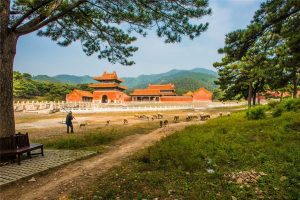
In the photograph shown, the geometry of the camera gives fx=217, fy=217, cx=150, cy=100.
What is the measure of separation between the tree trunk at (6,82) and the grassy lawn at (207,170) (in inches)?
169

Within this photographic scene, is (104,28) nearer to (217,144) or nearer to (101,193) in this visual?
(217,144)

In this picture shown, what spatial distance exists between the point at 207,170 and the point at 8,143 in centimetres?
615

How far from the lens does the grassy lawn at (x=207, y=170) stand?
4.40 metres

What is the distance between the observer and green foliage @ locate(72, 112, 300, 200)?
442 centimetres

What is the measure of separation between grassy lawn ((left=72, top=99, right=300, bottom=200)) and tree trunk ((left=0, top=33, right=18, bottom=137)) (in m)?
4.29

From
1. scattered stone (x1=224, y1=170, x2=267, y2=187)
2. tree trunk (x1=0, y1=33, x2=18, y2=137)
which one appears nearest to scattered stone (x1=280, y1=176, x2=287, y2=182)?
scattered stone (x1=224, y1=170, x2=267, y2=187)

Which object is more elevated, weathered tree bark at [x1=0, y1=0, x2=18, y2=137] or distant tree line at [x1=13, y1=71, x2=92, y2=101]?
distant tree line at [x1=13, y1=71, x2=92, y2=101]

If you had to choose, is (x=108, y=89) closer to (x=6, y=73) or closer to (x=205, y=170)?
(x=6, y=73)

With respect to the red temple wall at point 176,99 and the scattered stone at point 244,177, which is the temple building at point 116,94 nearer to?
the red temple wall at point 176,99

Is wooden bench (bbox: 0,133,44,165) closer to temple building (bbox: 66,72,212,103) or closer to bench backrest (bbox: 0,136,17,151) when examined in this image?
bench backrest (bbox: 0,136,17,151)

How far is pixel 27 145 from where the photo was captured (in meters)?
7.50

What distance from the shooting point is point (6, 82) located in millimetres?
7316

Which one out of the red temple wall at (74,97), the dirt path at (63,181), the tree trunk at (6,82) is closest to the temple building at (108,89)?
the red temple wall at (74,97)

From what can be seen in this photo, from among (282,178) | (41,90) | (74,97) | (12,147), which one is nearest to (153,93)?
(74,97)
